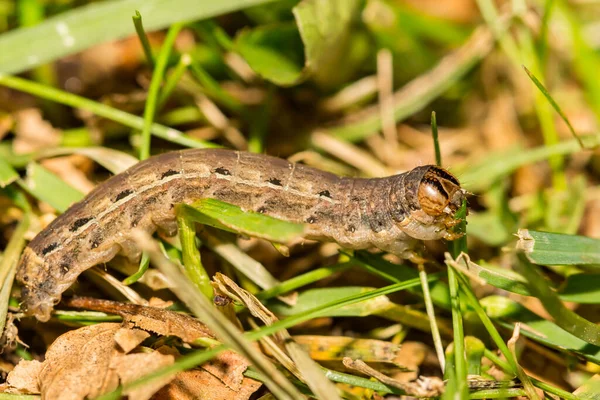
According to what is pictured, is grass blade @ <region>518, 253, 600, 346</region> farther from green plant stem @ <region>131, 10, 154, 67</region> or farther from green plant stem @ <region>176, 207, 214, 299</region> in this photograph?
green plant stem @ <region>131, 10, 154, 67</region>

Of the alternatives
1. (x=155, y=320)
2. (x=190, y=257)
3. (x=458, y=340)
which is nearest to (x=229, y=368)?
(x=155, y=320)

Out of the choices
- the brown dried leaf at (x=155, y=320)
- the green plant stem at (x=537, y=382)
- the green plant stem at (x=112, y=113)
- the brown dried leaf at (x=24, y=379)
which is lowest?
the brown dried leaf at (x=24, y=379)

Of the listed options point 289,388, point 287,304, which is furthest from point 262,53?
point 289,388

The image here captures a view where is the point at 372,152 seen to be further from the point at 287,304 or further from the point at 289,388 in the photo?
the point at 289,388

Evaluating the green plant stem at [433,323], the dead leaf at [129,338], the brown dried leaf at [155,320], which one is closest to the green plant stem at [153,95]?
the brown dried leaf at [155,320]

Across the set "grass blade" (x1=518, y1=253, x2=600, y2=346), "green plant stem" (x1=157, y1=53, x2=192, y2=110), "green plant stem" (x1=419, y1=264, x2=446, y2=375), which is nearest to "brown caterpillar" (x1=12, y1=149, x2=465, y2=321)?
"green plant stem" (x1=419, y1=264, x2=446, y2=375)

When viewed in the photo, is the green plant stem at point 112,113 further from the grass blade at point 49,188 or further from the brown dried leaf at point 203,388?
the brown dried leaf at point 203,388
